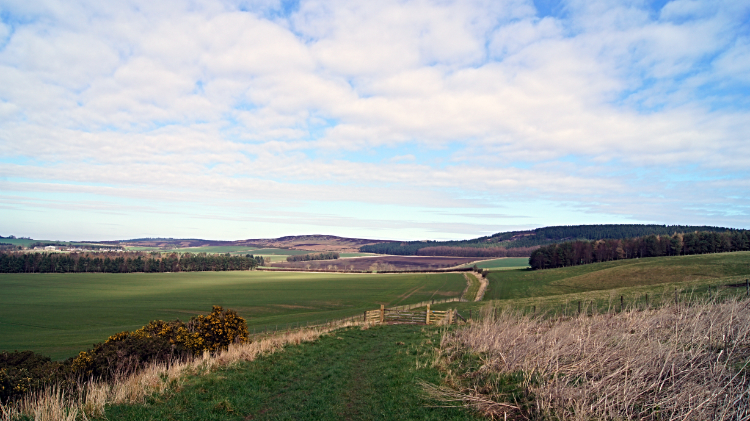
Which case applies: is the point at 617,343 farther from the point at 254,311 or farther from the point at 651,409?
the point at 254,311

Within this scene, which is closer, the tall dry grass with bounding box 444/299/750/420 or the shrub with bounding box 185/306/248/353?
the tall dry grass with bounding box 444/299/750/420

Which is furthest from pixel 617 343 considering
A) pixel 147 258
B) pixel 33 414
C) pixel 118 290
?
pixel 147 258

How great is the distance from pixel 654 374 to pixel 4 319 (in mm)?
58769

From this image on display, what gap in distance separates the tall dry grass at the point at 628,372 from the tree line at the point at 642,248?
319 feet

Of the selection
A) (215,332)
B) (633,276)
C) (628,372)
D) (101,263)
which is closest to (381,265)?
(101,263)

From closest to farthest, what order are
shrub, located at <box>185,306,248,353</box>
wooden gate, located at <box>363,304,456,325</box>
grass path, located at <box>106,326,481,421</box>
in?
grass path, located at <box>106,326,481,421</box>, shrub, located at <box>185,306,248,353</box>, wooden gate, located at <box>363,304,456,325</box>

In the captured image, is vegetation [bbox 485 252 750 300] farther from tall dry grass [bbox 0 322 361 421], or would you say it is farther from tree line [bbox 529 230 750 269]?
tall dry grass [bbox 0 322 361 421]

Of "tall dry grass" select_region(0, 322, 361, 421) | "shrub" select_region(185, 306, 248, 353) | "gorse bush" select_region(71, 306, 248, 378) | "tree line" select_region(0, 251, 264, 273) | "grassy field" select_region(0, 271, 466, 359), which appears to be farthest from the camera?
"tree line" select_region(0, 251, 264, 273)

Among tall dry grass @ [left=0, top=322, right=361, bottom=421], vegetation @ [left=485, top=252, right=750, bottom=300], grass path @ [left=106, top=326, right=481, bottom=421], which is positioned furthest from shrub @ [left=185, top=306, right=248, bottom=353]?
vegetation @ [left=485, top=252, right=750, bottom=300]

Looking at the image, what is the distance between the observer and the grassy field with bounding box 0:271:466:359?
34.6 metres

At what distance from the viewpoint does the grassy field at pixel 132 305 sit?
1361 inches

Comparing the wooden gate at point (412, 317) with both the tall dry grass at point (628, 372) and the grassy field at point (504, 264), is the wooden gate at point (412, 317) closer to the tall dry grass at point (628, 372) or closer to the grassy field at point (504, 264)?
the tall dry grass at point (628, 372)

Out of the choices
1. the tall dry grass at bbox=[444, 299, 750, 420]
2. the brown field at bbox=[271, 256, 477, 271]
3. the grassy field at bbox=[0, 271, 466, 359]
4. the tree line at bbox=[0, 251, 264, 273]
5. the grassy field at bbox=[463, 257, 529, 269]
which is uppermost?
the tall dry grass at bbox=[444, 299, 750, 420]

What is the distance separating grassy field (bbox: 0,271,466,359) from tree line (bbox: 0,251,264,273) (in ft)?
121
